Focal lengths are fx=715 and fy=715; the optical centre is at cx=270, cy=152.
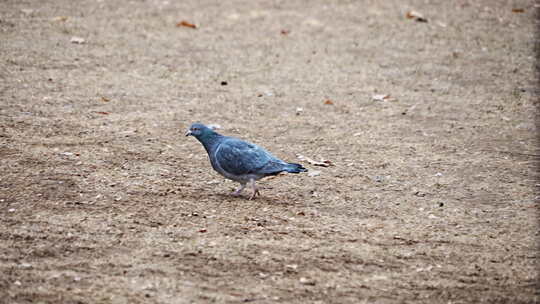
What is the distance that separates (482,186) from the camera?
549 centimetres

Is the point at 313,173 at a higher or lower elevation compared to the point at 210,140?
lower

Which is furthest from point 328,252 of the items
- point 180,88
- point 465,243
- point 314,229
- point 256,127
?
point 180,88

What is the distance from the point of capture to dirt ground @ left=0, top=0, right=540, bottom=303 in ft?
13.0

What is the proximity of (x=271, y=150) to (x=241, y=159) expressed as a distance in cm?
131

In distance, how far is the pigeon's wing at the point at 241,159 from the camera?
4.87 metres

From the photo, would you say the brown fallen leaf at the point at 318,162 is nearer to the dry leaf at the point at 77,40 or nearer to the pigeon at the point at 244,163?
the pigeon at the point at 244,163

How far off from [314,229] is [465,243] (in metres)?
0.94

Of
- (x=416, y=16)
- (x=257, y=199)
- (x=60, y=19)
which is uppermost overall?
(x=416, y=16)

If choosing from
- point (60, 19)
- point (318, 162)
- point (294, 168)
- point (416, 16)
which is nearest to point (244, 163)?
point (294, 168)

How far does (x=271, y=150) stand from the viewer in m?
6.16

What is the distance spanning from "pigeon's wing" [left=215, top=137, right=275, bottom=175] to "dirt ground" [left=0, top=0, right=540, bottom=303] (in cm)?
28

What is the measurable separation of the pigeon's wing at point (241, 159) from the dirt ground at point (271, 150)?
0.28 meters

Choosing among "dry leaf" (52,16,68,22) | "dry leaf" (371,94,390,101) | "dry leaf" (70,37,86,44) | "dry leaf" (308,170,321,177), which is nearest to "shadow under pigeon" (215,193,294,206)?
"dry leaf" (308,170,321,177)

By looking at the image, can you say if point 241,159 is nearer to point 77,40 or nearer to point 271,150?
point 271,150
